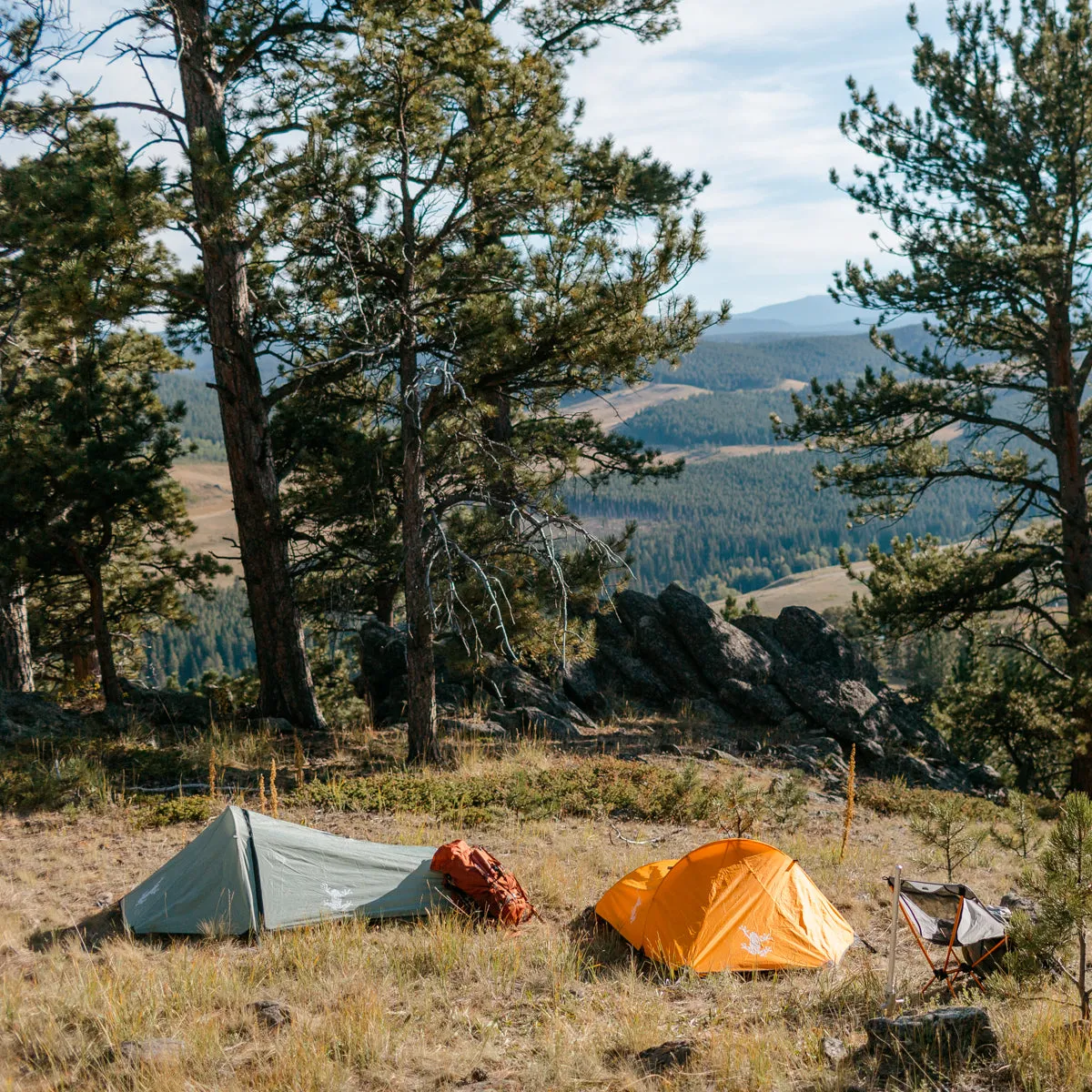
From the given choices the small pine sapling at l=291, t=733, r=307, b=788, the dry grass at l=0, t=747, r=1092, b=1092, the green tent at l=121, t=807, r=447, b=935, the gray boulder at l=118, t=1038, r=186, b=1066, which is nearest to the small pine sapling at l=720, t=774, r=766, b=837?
the dry grass at l=0, t=747, r=1092, b=1092

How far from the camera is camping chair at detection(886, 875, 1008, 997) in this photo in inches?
247

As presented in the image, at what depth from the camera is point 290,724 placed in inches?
559

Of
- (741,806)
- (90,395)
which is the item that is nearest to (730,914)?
(741,806)

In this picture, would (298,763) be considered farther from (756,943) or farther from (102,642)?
(756,943)

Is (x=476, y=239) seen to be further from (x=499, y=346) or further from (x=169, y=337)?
(x=169, y=337)

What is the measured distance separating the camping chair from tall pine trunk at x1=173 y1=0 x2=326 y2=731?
9.91 m

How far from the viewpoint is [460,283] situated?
40.8ft

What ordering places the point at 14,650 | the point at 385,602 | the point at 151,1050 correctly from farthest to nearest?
the point at 385,602, the point at 14,650, the point at 151,1050

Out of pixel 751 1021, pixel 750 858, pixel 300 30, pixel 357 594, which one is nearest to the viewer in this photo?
pixel 751 1021

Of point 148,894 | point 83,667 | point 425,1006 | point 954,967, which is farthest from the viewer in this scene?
point 83,667

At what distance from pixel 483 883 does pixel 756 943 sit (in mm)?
2228

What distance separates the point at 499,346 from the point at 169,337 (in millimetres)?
7182

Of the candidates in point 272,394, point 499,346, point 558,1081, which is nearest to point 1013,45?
point 499,346

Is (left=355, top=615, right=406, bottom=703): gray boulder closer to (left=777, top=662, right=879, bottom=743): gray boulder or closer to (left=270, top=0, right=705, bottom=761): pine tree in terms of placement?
(left=270, top=0, right=705, bottom=761): pine tree
